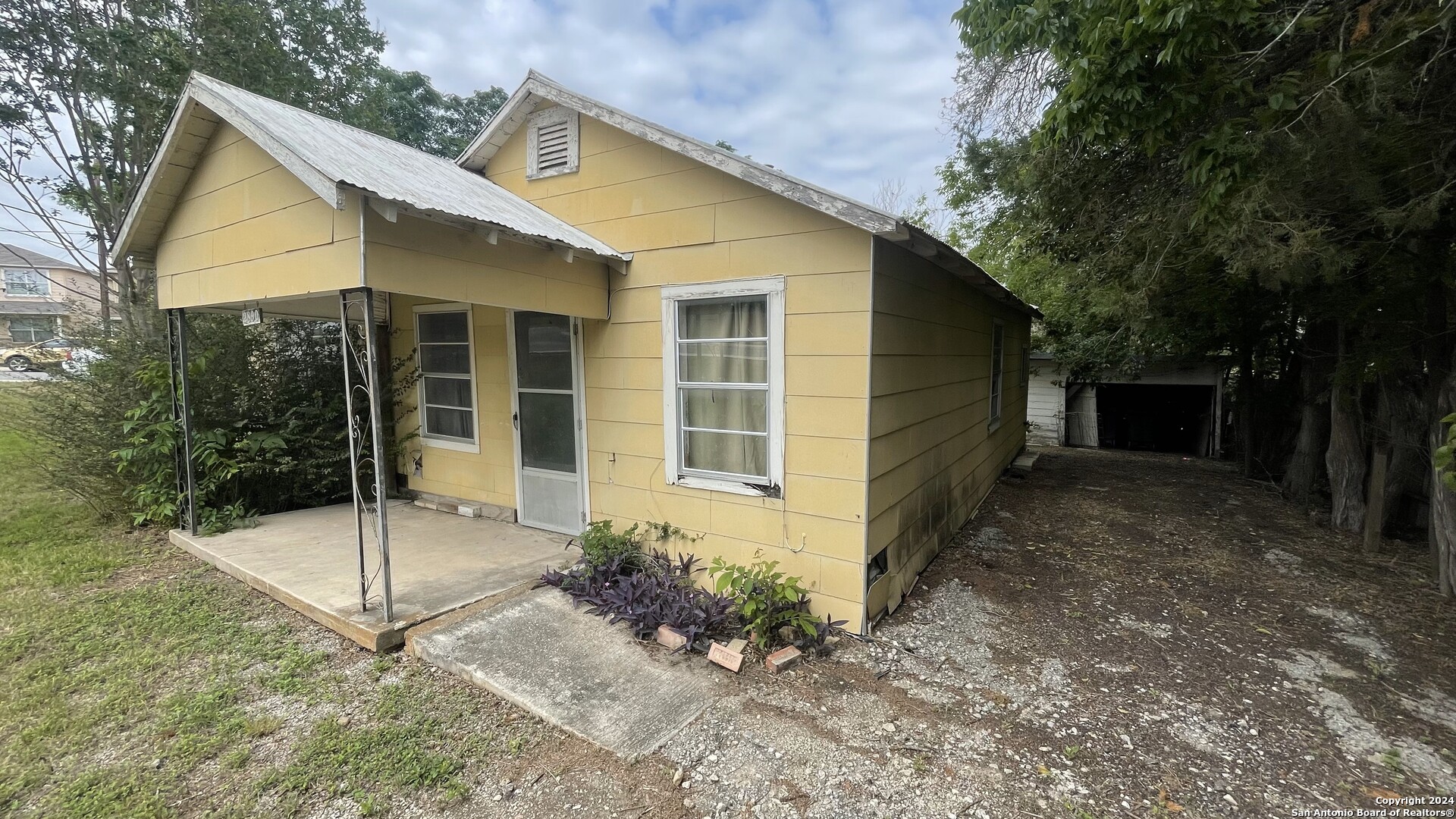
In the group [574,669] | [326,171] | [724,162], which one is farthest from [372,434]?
[724,162]

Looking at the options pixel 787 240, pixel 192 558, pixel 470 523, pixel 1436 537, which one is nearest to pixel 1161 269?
pixel 1436 537

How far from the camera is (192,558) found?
15.8 ft

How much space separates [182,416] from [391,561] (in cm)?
261

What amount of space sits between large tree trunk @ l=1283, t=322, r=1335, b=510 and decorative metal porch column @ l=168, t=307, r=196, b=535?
11216 millimetres

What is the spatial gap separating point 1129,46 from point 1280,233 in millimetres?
1579

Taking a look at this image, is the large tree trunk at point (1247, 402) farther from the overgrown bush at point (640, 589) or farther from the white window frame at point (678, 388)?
the overgrown bush at point (640, 589)

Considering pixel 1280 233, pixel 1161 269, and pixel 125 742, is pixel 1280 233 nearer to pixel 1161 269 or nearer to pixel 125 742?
pixel 1161 269

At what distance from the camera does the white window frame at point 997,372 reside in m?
7.40

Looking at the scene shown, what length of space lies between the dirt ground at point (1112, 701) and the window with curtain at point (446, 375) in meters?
4.10

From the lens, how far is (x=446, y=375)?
5781 millimetres

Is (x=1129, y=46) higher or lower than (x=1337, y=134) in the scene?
higher

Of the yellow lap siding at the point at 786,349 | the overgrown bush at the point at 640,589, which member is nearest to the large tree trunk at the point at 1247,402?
the yellow lap siding at the point at 786,349

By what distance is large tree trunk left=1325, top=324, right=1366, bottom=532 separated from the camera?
5.77 meters

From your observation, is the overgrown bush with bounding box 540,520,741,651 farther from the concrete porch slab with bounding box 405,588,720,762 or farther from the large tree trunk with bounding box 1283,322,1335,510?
the large tree trunk with bounding box 1283,322,1335,510
